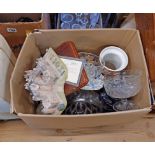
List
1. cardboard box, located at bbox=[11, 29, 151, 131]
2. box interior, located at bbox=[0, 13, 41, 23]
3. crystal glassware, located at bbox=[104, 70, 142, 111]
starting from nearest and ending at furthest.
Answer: cardboard box, located at bbox=[11, 29, 151, 131] < crystal glassware, located at bbox=[104, 70, 142, 111] < box interior, located at bbox=[0, 13, 41, 23]

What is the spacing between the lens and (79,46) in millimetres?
889

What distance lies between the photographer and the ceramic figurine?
2.43 ft

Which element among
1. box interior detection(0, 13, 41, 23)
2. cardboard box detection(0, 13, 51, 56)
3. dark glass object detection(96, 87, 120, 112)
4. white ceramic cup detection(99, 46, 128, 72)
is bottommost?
dark glass object detection(96, 87, 120, 112)

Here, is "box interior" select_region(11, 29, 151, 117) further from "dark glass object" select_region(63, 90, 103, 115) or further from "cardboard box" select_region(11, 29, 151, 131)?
"dark glass object" select_region(63, 90, 103, 115)

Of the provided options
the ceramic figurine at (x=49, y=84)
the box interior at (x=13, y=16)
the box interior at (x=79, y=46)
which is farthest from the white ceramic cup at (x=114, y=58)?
the box interior at (x=13, y=16)

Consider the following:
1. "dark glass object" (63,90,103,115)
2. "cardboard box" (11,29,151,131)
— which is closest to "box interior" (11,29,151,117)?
"cardboard box" (11,29,151,131)

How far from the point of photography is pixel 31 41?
82cm

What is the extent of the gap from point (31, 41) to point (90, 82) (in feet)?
0.76

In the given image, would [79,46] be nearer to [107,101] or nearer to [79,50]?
[79,50]

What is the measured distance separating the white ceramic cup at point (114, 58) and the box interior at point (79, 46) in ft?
0.08

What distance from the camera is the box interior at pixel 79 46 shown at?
76cm

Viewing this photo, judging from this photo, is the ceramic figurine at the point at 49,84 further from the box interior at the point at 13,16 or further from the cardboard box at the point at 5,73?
the box interior at the point at 13,16
